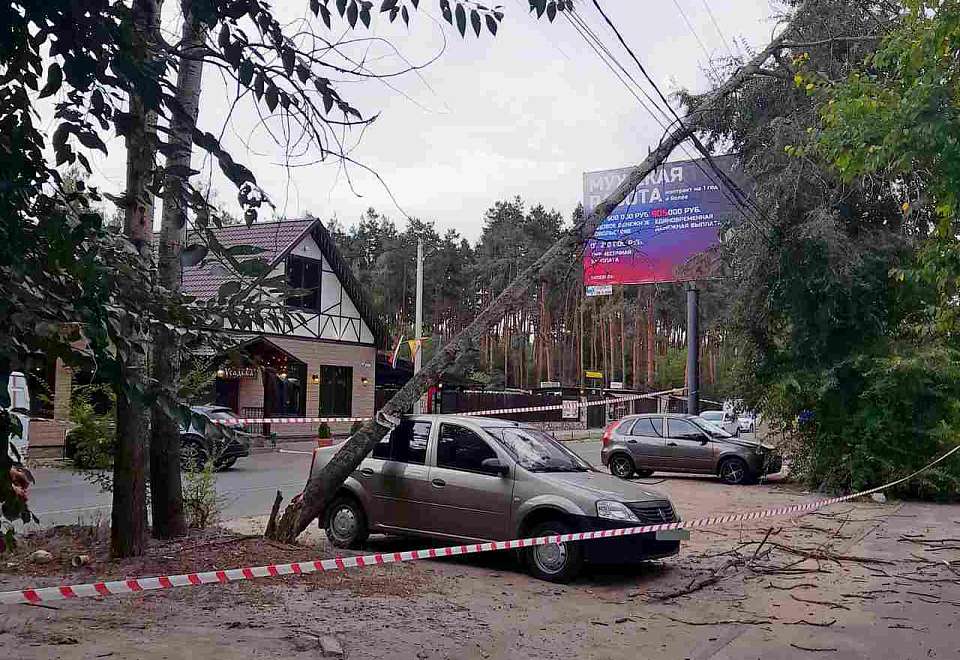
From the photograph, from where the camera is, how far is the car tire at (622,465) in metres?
20.7

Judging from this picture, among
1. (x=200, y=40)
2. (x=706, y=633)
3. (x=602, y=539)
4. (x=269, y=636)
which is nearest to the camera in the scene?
(x=200, y=40)

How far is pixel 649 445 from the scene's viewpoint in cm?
2039

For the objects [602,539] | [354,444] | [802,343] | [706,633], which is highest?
[802,343]

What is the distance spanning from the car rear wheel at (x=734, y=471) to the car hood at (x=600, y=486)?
10.8 m

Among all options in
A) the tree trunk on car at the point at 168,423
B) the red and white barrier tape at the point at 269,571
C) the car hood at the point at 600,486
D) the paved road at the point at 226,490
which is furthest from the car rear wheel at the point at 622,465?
the tree trunk on car at the point at 168,423

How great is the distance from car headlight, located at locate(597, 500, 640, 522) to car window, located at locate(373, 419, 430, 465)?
211 centimetres

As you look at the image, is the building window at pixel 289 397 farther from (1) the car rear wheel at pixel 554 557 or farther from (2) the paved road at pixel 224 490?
(1) the car rear wheel at pixel 554 557

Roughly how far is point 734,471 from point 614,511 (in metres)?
11.9

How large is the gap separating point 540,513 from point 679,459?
39.6 feet

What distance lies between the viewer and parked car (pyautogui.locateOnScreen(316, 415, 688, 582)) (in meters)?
8.52

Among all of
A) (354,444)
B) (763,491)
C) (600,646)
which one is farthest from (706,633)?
(763,491)

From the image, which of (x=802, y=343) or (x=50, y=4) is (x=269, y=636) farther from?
(x=802, y=343)

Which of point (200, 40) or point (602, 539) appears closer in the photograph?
point (200, 40)

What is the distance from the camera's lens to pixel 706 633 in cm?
696
